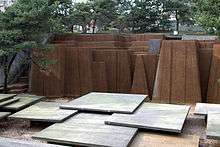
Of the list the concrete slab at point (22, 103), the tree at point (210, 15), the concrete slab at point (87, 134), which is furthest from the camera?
the concrete slab at point (22, 103)

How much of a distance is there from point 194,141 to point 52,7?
14.1 ft

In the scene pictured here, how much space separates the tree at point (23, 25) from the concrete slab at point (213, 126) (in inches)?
156

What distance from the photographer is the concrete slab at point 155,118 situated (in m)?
5.44

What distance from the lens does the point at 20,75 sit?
32.2 ft

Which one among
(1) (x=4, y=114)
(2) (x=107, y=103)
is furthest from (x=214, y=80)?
(1) (x=4, y=114)

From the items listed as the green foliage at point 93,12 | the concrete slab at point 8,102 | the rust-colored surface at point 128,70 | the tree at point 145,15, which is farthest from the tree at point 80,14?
the concrete slab at point 8,102

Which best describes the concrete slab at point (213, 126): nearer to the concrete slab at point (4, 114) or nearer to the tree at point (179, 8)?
the concrete slab at point (4, 114)

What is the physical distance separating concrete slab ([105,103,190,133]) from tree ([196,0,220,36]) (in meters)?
1.62

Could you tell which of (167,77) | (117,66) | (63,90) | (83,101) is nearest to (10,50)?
(83,101)

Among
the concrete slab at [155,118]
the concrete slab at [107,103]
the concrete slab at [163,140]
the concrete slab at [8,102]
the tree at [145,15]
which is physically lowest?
the concrete slab at [163,140]

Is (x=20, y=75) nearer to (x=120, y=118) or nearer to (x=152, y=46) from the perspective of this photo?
(x=152, y=46)

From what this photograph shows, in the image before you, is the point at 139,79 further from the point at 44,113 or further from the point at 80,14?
the point at 80,14

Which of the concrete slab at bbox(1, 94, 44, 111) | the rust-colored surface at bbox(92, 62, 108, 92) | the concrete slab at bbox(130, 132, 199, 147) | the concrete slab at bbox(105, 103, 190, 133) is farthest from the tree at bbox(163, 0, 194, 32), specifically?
the concrete slab at bbox(130, 132, 199, 147)

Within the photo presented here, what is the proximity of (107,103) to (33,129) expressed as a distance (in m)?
1.52
